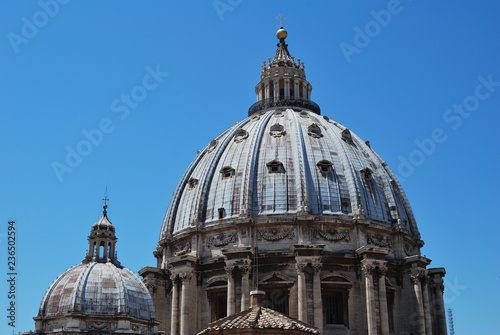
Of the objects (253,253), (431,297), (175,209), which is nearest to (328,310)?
(253,253)

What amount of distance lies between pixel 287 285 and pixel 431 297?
54.4 feet

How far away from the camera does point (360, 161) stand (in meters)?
63.8

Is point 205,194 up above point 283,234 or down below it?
above

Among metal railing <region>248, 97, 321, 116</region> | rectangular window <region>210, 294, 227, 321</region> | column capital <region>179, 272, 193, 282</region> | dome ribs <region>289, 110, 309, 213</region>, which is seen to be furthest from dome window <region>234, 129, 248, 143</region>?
rectangular window <region>210, 294, 227, 321</region>

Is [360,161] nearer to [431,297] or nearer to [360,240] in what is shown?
[360,240]

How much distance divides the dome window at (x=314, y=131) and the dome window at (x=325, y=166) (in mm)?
4289

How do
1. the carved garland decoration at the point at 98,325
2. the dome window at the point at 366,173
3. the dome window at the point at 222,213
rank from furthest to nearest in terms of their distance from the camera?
the dome window at the point at 366,173 < the dome window at the point at 222,213 < the carved garland decoration at the point at 98,325

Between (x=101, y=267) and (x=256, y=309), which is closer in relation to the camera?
(x=256, y=309)

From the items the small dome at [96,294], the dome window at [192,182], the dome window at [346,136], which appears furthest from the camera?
the dome window at [346,136]

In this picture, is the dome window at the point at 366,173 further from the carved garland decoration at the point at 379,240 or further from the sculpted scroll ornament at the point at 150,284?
the sculpted scroll ornament at the point at 150,284

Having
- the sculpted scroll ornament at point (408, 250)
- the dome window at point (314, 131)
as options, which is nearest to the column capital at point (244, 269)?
the sculpted scroll ornament at point (408, 250)

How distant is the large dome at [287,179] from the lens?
2311 inches

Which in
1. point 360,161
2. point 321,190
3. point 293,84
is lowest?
point 321,190

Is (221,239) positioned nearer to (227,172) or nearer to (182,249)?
(182,249)
